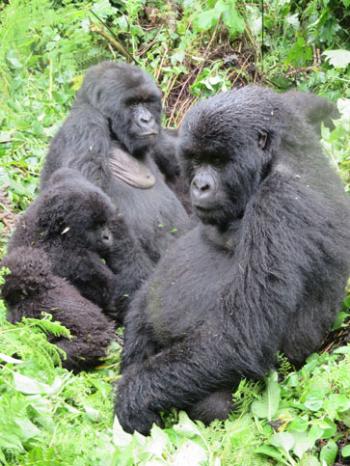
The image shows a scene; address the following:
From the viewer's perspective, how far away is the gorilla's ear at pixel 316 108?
582 cm

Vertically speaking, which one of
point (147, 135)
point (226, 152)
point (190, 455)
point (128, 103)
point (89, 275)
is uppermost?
point (226, 152)

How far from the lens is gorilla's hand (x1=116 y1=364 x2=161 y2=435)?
11.6 ft

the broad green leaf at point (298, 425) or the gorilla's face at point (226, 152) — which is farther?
the gorilla's face at point (226, 152)

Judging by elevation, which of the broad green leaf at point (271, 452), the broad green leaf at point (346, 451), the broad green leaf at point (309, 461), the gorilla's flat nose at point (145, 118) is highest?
the broad green leaf at point (346, 451)

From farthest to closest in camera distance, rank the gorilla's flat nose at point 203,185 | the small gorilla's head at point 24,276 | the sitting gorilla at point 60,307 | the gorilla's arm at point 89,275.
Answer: the gorilla's arm at point 89,275 → the small gorilla's head at point 24,276 → the sitting gorilla at point 60,307 → the gorilla's flat nose at point 203,185

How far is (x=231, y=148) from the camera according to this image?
3553 millimetres

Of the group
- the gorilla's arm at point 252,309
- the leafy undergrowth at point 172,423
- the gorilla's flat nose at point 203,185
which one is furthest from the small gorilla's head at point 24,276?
A: the gorilla's flat nose at point 203,185

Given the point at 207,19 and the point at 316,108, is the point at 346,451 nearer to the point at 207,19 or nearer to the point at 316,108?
the point at 316,108

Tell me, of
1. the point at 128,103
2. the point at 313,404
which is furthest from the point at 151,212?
the point at 313,404

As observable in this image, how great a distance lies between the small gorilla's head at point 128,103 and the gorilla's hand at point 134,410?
2.62 meters

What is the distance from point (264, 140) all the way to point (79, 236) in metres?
1.79

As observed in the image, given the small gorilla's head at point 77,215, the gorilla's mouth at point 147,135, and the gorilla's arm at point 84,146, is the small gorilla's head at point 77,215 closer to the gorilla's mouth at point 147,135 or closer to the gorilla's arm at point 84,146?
the gorilla's arm at point 84,146

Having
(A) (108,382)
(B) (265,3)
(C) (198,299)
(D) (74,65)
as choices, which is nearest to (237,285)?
(C) (198,299)

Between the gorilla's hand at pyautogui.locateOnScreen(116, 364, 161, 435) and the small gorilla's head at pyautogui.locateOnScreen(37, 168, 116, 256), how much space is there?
5.13 feet
